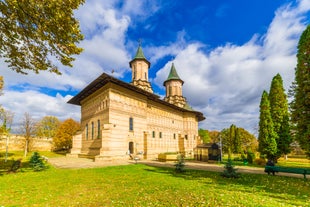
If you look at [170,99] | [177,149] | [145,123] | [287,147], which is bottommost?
[177,149]

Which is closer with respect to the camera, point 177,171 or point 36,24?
point 36,24

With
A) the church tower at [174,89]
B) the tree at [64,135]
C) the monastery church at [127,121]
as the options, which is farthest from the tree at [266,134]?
the tree at [64,135]

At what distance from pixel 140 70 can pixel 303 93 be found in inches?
1144

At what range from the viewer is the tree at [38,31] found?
7293 mm

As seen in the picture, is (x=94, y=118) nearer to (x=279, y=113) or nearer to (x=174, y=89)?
(x=174, y=89)

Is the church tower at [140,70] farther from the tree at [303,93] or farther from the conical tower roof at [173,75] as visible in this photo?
the tree at [303,93]

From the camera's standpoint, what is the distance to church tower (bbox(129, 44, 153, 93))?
34878 millimetres

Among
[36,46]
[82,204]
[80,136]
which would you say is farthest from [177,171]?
[80,136]

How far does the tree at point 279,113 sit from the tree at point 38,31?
2198 centimetres

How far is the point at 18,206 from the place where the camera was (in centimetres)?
555

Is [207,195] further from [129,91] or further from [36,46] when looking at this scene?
[129,91]

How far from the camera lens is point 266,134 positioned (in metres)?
18.6

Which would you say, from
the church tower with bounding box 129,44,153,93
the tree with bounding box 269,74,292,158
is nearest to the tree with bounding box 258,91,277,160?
the tree with bounding box 269,74,292,158

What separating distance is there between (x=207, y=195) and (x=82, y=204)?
190 inches
